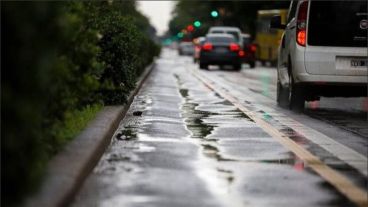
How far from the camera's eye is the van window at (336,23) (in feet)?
40.2

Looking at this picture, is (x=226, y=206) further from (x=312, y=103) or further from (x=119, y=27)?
(x=312, y=103)

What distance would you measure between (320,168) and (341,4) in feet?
18.5

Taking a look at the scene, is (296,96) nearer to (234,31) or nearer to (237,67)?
(237,67)

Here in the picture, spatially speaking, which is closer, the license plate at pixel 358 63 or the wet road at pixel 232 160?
the wet road at pixel 232 160

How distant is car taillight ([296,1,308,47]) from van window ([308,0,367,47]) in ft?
0.31

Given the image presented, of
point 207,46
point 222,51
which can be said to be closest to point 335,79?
point 222,51

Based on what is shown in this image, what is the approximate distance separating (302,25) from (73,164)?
22.3ft

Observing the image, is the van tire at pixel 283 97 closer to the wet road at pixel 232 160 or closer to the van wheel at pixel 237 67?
the wet road at pixel 232 160

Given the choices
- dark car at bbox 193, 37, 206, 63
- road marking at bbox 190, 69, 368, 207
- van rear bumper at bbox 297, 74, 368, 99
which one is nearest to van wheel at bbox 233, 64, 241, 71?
dark car at bbox 193, 37, 206, 63

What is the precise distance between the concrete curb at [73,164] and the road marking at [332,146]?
2478 mm

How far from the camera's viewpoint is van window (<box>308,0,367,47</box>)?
483 inches

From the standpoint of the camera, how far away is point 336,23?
12289mm

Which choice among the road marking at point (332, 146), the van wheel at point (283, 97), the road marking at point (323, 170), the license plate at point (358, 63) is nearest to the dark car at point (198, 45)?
the van wheel at point (283, 97)

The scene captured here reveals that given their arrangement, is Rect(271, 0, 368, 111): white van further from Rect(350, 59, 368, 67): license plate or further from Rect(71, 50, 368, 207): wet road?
Rect(71, 50, 368, 207): wet road
